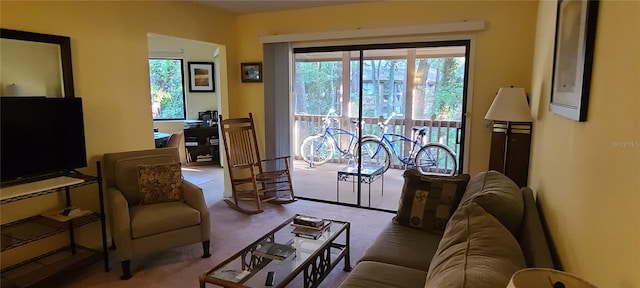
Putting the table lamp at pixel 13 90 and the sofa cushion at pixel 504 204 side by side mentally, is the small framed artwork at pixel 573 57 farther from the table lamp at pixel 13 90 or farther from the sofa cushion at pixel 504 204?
the table lamp at pixel 13 90

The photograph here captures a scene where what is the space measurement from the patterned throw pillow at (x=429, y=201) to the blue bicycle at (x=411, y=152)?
229 centimetres

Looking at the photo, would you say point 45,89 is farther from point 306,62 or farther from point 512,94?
point 512,94

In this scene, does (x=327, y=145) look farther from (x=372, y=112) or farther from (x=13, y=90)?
(x=13, y=90)

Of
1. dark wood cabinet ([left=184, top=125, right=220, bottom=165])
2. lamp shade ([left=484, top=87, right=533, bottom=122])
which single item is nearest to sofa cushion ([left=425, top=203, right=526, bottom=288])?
lamp shade ([left=484, top=87, right=533, bottom=122])

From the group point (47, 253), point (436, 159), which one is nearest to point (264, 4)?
point (436, 159)

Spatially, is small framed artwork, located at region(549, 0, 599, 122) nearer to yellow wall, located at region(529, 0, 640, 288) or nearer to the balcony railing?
yellow wall, located at region(529, 0, 640, 288)

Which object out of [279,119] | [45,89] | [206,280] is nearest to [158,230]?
[206,280]

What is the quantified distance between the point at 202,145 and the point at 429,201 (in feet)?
16.7

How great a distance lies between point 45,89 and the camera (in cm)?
275

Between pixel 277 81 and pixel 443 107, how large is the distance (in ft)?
6.79

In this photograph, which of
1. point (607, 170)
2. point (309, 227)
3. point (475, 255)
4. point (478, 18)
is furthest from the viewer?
point (478, 18)

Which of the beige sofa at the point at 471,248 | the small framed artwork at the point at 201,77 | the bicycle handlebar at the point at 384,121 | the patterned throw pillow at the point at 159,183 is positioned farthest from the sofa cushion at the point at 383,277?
the small framed artwork at the point at 201,77

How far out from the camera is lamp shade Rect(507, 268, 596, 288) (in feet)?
2.55

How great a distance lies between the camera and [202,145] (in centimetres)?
673
